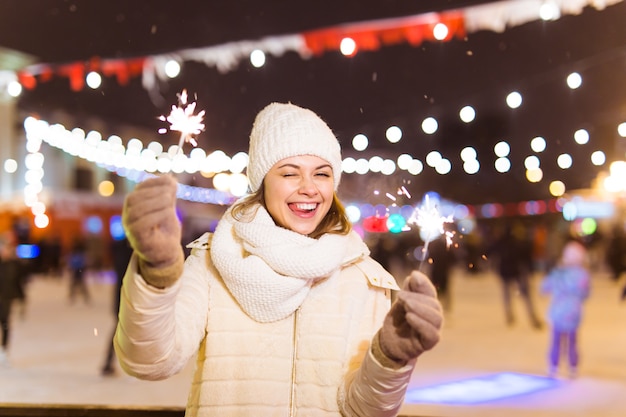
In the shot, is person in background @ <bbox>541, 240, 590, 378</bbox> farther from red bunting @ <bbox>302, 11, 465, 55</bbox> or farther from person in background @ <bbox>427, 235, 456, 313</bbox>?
red bunting @ <bbox>302, 11, 465, 55</bbox>

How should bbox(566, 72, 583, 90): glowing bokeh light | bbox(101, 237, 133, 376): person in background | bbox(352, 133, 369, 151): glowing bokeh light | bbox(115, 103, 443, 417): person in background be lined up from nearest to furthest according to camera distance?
bbox(115, 103, 443, 417): person in background → bbox(352, 133, 369, 151): glowing bokeh light → bbox(566, 72, 583, 90): glowing bokeh light → bbox(101, 237, 133, 376): person in background

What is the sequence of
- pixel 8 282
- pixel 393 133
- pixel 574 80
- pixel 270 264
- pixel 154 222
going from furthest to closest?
pixel 8 282 → pixel 574 80 → pixel 393 133 → pixel 270 264 → pixel 154 222

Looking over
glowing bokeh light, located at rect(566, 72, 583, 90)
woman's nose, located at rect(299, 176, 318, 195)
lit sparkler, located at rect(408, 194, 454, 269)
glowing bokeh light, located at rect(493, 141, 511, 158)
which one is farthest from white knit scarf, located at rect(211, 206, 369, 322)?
glowing bokeh light, located at rect(566, 72, 583, 90)

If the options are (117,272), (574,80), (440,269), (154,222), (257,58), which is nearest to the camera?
(154,222)

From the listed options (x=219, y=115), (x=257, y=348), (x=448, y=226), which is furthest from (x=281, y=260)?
(x=219, y=115)

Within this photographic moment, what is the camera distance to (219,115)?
10.6 feet

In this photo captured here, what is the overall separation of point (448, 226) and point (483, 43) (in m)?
1.92

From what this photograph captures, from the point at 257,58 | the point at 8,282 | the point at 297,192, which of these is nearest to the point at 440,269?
the point at 257,58

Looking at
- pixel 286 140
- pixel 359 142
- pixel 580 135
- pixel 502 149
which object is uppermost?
pixel 580 135

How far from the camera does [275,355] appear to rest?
160 centimetres

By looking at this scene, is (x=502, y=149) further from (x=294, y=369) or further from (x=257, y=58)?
(x=294, y=369)

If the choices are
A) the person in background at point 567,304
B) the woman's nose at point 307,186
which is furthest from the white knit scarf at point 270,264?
the person in background at point 567,304

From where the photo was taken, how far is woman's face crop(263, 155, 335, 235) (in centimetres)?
168

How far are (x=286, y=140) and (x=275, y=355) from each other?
23.6 inches
